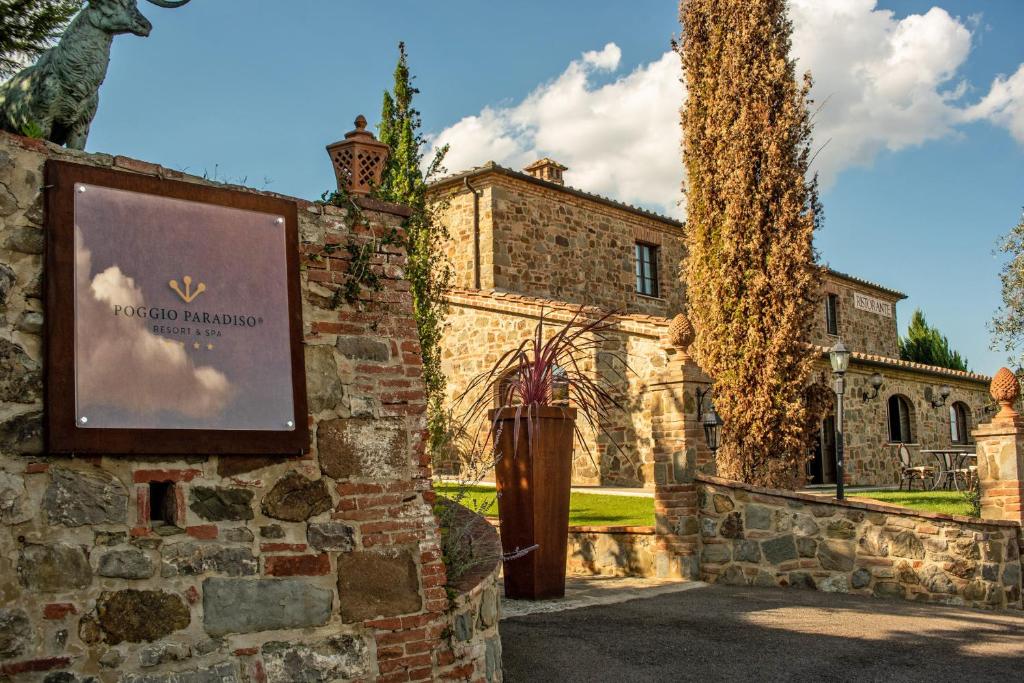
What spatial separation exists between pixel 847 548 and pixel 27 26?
27.7 ft

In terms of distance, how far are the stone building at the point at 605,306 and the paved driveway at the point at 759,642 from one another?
5.66 metres

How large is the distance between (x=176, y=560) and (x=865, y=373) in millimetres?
18218

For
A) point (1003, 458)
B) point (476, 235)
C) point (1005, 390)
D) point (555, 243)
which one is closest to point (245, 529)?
point (1003, 458)

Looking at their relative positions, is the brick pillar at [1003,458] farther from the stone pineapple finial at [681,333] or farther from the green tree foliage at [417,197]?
the green tree foliage at [417,197]

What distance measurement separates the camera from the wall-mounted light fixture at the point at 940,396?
2170cm

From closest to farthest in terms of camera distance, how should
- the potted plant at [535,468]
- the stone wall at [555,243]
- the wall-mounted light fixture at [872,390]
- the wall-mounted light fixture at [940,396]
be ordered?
the potted plant at [535,468]
the stone wall at [555,243]
the wall-mounted light fixture at [872,390]
the wall-mounted light fixture at [940,396]

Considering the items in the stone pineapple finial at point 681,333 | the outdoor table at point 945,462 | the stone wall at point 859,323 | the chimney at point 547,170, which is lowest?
the outdoor table at point 945,462

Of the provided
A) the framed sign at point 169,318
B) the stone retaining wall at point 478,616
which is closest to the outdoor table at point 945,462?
the stone retaining wall at point 478,616

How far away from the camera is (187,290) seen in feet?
12.8

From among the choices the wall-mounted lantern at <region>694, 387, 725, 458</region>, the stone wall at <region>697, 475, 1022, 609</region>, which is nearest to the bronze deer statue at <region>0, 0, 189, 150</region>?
the wall-mounted lantern at <region>694, 387, 725, 458</region>

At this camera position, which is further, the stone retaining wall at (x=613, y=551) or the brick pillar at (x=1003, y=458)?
the brick pillar at (x=1003, y=458)

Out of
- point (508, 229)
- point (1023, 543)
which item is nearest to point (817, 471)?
point (508, 229)

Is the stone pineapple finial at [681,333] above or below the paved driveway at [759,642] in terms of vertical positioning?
above

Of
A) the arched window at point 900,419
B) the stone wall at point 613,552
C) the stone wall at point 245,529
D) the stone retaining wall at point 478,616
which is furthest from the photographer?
the arched window at point 900,419
